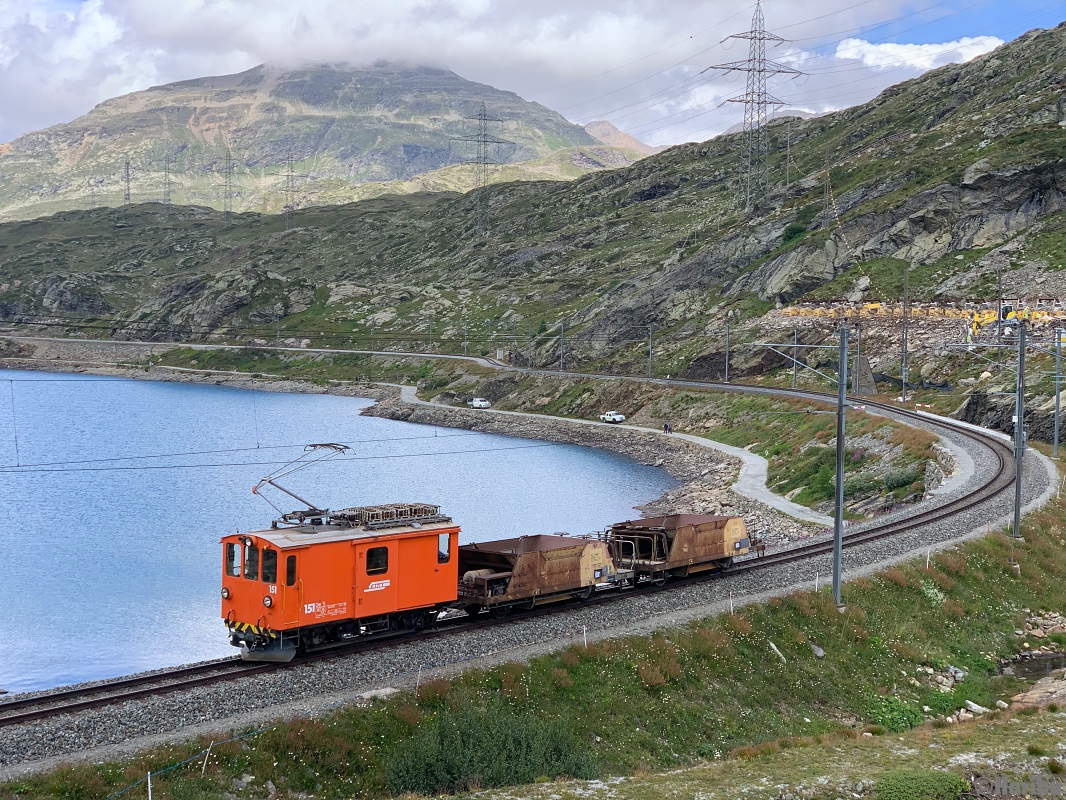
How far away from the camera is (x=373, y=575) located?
26.3 m

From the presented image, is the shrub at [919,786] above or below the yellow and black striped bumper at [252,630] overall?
below

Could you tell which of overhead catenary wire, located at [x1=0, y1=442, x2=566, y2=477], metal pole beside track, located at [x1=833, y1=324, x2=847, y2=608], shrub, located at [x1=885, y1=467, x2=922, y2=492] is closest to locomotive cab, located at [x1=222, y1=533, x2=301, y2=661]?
metal pole beside track, located at [x1=833, y1=324, x2=847, y2=608]

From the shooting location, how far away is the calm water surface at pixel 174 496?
4441 cm

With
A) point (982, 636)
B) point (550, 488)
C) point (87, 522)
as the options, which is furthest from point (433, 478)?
point (982, 636)

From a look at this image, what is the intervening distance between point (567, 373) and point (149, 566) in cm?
8965

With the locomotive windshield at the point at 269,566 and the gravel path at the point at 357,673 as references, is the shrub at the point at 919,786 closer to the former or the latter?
the gravel path at the point at 357,673

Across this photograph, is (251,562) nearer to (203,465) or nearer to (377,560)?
(377,560)

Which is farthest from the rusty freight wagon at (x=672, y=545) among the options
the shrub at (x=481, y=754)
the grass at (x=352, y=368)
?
the grass at (x=352, y=368)

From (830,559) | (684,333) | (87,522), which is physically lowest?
(87,522)

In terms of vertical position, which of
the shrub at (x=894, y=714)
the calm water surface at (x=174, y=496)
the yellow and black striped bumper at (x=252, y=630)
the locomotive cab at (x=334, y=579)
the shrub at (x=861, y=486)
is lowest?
the calm water surface at (x=174, y=496)

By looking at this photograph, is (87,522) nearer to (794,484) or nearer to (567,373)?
(794,484)

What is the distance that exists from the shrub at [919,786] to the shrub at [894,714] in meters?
8.18

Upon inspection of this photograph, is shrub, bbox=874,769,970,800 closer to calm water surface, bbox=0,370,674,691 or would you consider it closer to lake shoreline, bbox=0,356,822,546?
calm water surface, bbox=0,370,674,691

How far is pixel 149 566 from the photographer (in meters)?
56.6
